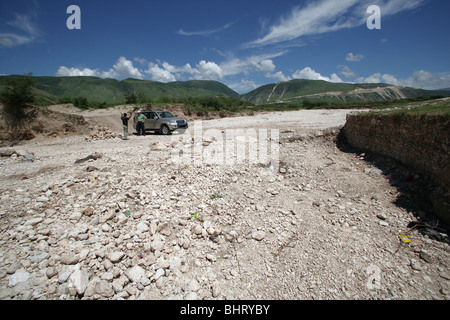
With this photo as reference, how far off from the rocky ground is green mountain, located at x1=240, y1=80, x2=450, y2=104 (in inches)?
4368

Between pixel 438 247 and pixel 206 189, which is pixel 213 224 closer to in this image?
pixel 206 189

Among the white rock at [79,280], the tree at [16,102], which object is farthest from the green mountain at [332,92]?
the white rock at [79,280]

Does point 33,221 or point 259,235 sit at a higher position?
point 33,221

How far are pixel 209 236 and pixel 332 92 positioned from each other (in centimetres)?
14220

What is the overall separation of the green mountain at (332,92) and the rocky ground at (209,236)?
364ft

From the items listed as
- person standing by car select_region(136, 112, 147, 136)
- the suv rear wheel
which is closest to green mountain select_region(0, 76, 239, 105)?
person standing by car select_region(136, 112, 147, 136)

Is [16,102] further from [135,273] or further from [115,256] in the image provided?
[135,273]

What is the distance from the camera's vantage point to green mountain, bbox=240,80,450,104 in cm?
10756

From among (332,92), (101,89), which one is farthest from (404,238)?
(101,89)

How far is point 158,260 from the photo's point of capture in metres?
3.50

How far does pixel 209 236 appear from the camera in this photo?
4.14 metres

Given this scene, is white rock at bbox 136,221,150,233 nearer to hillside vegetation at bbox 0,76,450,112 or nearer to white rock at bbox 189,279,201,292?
white rock at bbox 189,279,201,292

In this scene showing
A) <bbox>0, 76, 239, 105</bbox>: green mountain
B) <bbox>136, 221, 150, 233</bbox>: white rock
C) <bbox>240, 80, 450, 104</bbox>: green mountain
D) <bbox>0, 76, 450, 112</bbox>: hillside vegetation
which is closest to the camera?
<bbox>136, 221, 150, 233</bbox>: white rock

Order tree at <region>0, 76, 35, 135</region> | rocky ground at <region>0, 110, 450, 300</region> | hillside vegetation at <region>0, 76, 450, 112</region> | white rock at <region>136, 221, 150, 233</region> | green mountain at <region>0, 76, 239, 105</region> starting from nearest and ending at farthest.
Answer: rocky ground at <region>0, 110, 450, 300</region> < white rock at <region>136, 221, 150, 233</region> < tree at <region>0, 76, 35, 135</region> < hillside vegetation at <region>0, 76, 450, 112</region> < green mountain at <region>0, 76, 239, 105</region>
